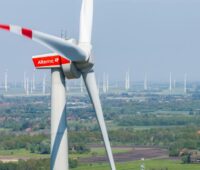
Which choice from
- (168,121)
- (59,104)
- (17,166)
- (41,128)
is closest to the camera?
(59,104)

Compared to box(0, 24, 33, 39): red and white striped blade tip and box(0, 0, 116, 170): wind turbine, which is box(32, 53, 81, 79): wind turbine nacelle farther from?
box(0, 24, 33, 39): red and white striped blade tip

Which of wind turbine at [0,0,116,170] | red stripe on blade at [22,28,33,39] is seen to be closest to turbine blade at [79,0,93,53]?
wind turbine at [0,0,116,170]

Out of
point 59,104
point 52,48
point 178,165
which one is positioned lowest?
point 178,165

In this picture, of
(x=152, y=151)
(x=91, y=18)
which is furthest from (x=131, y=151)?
(x=91, y=18)

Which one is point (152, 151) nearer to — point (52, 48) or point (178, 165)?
point (178, 165)

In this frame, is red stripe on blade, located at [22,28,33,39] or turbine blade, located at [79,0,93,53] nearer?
red stripe on blade, located at [22,28,33,39]

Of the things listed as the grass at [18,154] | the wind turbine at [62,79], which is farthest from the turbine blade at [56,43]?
the grass at [18,154]

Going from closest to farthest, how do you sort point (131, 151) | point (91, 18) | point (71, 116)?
point (91, 18) < point (131, 151) < point (71, 116)
